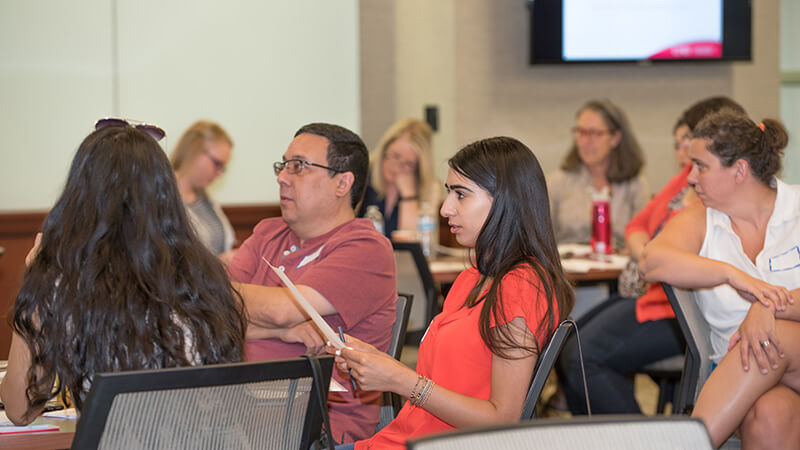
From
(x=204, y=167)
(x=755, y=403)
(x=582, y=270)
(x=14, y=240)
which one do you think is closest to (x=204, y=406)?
(x=755, y=403)

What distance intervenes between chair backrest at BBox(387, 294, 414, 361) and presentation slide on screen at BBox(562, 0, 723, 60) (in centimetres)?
384

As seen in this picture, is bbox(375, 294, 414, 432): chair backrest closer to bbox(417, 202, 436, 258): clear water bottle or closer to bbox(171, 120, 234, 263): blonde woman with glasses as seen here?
bbox(417, 202, 436, 258): clear water bottle

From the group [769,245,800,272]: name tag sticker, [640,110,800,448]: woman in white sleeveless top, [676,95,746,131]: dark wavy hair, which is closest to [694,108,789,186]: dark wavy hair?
[640,110,800,448]: woman in white sleeveless top

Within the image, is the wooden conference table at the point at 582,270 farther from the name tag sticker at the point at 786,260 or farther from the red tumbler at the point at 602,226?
the name tag sticker at the point at 786,260

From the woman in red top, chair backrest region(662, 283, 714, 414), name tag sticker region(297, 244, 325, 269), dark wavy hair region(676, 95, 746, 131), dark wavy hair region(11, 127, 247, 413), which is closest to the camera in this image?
dark wavy hair region(11, 127, 247, 413)

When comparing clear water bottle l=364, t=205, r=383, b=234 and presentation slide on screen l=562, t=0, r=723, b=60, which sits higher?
presentation slide on screen l=562, t=0, r=723, b=60

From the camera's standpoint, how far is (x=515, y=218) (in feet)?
5.84

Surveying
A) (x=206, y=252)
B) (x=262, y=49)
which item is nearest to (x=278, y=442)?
(x=206, y=252)

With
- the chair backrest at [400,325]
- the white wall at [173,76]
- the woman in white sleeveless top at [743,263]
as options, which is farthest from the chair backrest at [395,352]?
the white wall at [173,76]

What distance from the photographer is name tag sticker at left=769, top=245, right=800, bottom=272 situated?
2.43m

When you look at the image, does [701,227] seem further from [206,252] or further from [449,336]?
[206,252]

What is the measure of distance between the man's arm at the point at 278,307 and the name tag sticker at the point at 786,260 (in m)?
1.33

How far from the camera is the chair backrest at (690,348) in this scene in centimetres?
245

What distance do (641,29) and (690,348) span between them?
3815mm
